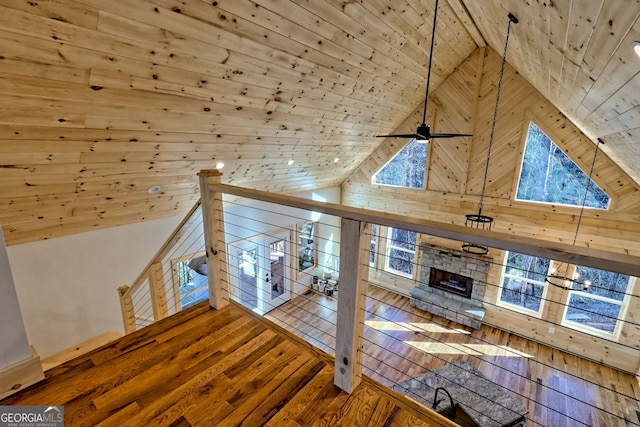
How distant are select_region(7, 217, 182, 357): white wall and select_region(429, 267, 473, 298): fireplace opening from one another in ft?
18.4

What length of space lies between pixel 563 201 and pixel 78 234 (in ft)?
24.1

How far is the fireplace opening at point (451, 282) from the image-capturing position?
641 centimetres

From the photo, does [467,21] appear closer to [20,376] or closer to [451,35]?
[451,35]

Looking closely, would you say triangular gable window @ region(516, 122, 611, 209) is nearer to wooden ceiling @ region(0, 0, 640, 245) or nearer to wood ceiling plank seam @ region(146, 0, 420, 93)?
wooden ceiling @ region(0, 0, 640, 245)

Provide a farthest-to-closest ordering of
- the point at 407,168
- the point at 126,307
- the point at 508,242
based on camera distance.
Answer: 1. the point at 407,168
2. the point at 126,307
3. the point at 508,242


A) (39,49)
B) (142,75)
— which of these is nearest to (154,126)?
(142,75)

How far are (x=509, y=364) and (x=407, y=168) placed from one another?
4239mm

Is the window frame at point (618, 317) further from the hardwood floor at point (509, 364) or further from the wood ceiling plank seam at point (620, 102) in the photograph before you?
the wood ceiling plank seam at point (620, 102)

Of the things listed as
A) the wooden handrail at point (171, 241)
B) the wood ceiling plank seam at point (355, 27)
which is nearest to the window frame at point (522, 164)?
the wood ceiling plank seam at point (355, 27)

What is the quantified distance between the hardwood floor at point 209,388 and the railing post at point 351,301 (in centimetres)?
13

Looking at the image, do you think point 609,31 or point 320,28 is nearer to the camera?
point 609,31

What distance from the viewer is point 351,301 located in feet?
5.09

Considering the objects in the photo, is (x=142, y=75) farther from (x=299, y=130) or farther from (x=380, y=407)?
(x=380, y=407)

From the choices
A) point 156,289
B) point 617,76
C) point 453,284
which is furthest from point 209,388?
point 453,284
